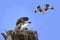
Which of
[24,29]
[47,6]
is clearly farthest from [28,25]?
[47,6]

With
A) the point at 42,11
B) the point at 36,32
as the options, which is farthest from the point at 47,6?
the point at 36,32

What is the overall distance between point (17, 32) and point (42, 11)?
273 centimetres

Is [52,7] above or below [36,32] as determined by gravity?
above

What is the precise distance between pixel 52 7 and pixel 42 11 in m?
0.84

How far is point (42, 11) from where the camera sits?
27.7 metres

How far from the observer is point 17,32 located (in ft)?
87.0

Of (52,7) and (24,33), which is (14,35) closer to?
(24,33)

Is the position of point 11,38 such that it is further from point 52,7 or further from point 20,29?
point 52,7

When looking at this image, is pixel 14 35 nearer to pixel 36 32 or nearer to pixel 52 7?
pixel 36 32

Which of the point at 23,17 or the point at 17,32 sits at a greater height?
the point at 23,17

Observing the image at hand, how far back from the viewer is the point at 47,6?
2820 cm

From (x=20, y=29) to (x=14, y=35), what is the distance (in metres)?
0.66

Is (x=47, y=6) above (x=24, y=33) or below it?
above

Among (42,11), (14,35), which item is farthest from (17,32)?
(42,11)
